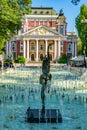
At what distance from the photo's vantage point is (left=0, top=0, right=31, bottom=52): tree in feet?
108

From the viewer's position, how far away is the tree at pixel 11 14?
108 feet

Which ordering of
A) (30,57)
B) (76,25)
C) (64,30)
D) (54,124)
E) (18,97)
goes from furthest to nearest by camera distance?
1. (64,30)
2. (30,57)
3. (76,25)
4. (18,97)
5. (54,124)

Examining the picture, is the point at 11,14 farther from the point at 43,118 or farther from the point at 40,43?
the point at 40,43

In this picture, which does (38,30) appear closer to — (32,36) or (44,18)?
(32,36)

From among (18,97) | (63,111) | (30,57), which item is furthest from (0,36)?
(30,57)

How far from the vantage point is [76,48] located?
10769 centimetres

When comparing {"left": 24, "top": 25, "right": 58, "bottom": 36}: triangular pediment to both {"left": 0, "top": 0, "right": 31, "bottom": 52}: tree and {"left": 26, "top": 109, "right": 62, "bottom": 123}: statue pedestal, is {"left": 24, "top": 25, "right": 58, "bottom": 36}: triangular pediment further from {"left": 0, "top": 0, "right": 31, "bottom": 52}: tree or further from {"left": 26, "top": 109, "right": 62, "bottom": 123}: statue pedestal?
{"left": 26, "top": 109, "right": 62, "bottom": 123}: statue pedestal

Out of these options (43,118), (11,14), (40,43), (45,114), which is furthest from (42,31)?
(43,118)

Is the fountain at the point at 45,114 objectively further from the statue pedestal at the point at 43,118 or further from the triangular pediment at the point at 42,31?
the triangular pediment at the point at 42,31

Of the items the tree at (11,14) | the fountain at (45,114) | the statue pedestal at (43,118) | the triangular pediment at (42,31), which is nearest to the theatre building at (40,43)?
the triangular pediment at (42,31)

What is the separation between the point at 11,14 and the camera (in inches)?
1337

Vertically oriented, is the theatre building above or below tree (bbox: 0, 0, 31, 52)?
below

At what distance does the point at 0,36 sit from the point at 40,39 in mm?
69080

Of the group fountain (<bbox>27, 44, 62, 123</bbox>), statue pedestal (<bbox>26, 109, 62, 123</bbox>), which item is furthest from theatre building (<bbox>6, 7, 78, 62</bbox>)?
statue pedestal (<bbox>26, 109, 62, 123</bbox>)
